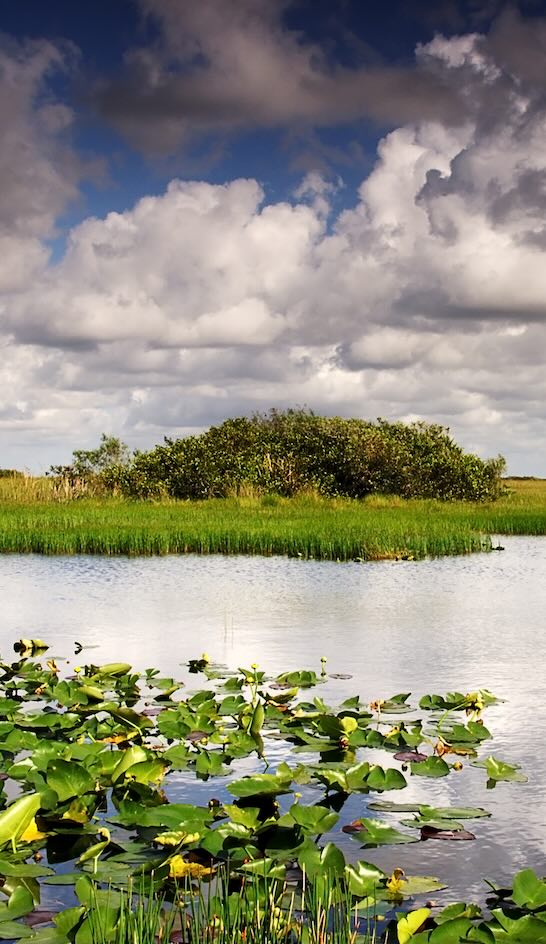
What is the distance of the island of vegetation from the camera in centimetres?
2173

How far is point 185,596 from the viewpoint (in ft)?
48.0

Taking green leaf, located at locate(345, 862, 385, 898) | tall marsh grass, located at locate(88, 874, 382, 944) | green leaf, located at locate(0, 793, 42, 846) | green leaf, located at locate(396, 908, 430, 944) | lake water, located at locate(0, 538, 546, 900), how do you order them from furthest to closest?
lake water, located at locate(0, 538, 546, 900) < green leaf, located at locate(0, 793, 42, 846) < green leaf, located at locate(345, 862, 385, 898) < green leaf, located at locate(396, 908, 430, 944) < tall marsh grass, located at locate(88, 874, 382, 944)

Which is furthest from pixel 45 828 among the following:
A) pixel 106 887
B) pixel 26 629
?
pixel 26 629

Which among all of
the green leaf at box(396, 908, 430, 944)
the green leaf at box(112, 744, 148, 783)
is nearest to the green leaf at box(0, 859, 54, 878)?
the green leaf at box(112, 744, 148, 783)

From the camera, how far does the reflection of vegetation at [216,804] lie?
13.1ft

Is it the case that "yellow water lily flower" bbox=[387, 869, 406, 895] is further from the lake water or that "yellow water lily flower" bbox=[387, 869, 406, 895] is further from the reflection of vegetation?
the lake water

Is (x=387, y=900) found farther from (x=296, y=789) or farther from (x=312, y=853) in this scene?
(x=296, y=789)

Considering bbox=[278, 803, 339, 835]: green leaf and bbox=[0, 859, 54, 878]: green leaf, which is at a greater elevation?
bbox=[278, 803, 339, 835]: green leaf

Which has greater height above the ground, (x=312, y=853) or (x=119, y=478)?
(x=119, y=478)

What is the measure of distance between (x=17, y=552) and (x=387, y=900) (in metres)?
18.1

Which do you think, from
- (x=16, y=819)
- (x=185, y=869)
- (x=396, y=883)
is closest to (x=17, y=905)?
(x=16, y=819)

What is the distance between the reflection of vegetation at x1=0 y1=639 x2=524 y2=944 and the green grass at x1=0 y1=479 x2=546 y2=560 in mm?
12747

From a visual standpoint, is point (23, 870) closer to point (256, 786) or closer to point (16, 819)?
point (16, 819)

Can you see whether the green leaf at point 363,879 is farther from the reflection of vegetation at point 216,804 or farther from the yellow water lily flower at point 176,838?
the yellow water lily flower at point 176,838
